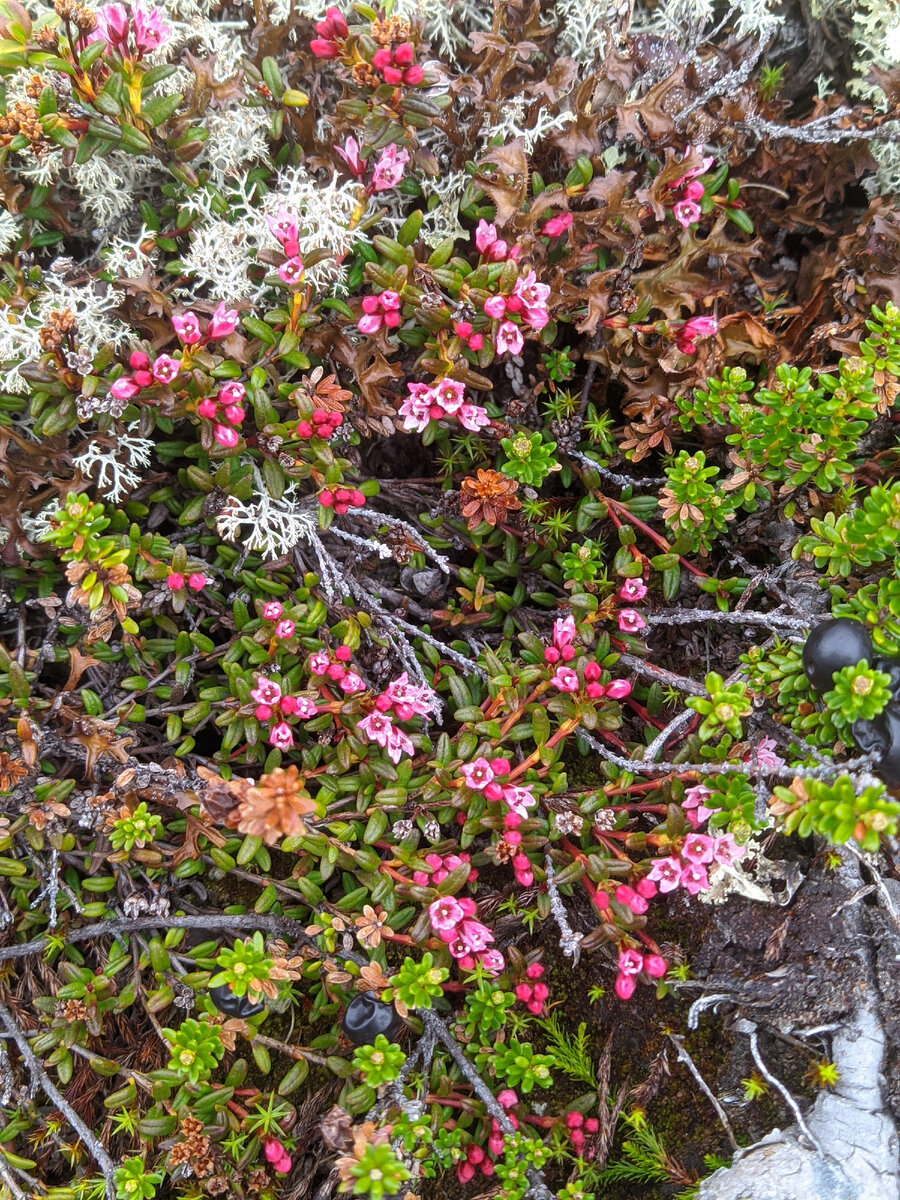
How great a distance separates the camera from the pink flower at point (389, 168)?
3.19 metres

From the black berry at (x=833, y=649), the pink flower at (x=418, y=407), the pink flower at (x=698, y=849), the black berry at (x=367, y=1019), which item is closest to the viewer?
the black berry at (x=833, y=649)

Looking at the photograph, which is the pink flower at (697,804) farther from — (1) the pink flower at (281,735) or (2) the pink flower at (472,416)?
(2) the pink flower at (472,416)

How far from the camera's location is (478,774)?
3.07 m

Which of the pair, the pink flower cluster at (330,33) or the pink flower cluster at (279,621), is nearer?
the pink flower cluster at (330,33)

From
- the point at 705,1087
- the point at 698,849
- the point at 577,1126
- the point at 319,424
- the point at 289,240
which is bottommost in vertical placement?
the point at 577,1126

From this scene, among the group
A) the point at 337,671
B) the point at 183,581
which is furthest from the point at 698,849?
the point at 183,581

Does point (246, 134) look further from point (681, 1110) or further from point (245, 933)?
point (681, 1110)

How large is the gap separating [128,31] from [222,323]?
109 cm

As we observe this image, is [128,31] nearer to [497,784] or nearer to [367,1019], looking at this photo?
[497,784]

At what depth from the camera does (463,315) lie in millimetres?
3287

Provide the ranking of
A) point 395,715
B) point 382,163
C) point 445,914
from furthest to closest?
point 395,715 < point 382,163 < point 445,914

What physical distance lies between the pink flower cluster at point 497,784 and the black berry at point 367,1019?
859 mm

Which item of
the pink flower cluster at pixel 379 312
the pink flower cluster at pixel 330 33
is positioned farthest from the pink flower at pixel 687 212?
the pink flower cluster at pixel 330 33

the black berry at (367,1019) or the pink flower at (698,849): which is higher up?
the pink flower at (698,849)
